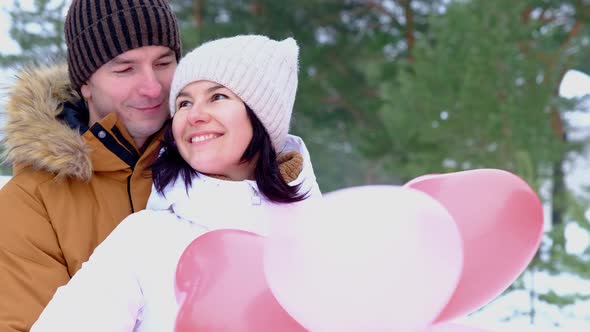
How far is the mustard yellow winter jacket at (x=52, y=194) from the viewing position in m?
1.75

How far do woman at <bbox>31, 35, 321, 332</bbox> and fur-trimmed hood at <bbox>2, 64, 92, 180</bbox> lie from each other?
0.22 metres

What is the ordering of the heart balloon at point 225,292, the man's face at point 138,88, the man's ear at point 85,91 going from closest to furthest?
1. the heart balloon at point 225,292
2. the man's face at point 138,88
3. the man's ear at point 85,91

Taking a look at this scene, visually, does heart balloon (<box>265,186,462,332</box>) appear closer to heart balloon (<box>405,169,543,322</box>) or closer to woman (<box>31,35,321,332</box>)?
heart balloon (<box>405,169,543,322</box>)

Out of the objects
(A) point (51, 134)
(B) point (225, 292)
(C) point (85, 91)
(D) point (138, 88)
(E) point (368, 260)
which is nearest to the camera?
(E) point (368, 260)

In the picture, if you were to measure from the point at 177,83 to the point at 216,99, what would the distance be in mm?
109

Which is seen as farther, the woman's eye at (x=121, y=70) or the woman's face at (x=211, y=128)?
the woman's eye at (x=121, y=70)

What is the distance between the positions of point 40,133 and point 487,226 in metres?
1.09

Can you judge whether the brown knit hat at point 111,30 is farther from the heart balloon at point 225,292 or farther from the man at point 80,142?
the heart balloon at point 225,292

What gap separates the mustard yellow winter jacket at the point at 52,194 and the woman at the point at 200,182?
176 millimetres

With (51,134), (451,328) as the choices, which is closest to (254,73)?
(51,134)

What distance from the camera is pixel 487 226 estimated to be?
1.32 metres


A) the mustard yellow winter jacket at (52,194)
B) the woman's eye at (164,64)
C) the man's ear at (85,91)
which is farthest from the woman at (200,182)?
the man's ear at (85,91)

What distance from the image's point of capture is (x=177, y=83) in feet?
5.67

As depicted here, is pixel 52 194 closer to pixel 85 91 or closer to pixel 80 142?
pixel 80 142
